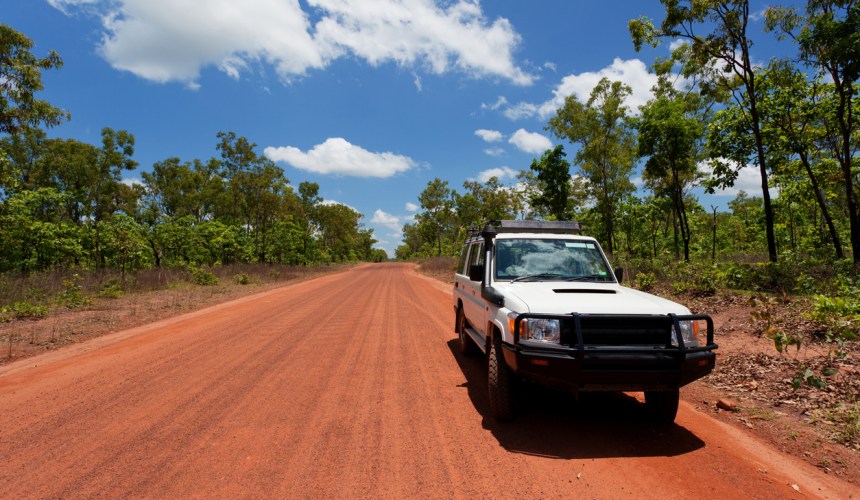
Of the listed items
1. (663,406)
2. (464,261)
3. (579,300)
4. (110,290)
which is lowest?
(663,406)

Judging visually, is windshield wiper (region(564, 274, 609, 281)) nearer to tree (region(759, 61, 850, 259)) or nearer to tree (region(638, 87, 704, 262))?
tree (region(759, 61, 850, 259))

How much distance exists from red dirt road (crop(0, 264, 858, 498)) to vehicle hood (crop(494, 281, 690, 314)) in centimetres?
126

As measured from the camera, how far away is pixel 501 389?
4238 mm

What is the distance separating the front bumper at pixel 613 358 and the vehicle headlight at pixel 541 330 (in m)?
0.07

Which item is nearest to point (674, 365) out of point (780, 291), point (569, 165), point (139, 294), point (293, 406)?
point (293, 406)

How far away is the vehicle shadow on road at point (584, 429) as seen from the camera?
12.4ft

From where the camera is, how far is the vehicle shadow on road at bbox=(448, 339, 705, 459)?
12.4 feet

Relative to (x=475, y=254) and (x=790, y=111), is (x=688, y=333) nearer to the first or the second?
(x=475, y=254)

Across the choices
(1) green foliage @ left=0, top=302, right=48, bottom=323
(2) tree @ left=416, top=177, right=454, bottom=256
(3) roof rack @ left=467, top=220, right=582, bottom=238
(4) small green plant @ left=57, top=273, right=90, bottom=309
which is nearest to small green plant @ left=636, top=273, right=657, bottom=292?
(3) roof rack @ left=467, top=220, right=582, bottom=238

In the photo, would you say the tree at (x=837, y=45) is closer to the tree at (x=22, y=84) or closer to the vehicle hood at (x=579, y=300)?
the vehicle hood at (x=579, y=300)

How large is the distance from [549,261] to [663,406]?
6.86 feet

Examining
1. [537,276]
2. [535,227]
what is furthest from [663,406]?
[535,227]

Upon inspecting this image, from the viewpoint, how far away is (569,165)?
24.7 meters

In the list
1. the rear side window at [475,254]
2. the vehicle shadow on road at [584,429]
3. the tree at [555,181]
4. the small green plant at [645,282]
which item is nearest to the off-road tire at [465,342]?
the rear side window at [475,254]
